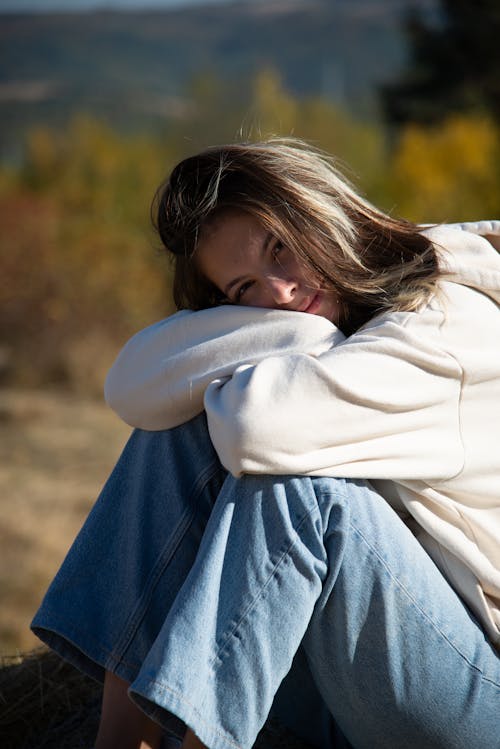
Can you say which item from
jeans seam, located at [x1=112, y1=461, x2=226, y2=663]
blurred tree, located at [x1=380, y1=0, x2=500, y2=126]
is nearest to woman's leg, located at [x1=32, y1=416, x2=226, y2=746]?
jeans seam, located at [x1=112, y1=461, x2=226, y2=663]

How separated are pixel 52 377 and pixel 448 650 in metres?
6.22

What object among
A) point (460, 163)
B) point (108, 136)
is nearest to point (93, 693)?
point (460, 163)

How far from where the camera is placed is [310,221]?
1943mm

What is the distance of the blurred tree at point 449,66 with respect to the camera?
2597cm

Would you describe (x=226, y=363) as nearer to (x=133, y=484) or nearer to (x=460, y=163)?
(x=133, y=484)

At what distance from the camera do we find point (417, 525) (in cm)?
176

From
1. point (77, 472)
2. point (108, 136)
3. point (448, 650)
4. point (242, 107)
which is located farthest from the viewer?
point (242, 107)

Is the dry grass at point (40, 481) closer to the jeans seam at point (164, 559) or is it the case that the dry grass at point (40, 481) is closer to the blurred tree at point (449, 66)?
the jeans seam at point (164, 559)

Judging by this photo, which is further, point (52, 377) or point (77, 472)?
point (52, 377)

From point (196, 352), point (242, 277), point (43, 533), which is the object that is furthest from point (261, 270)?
point (43, 533)

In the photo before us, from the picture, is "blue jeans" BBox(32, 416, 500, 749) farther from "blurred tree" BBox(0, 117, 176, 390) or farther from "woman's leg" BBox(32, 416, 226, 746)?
"blurred tree" BBox(0, 117, 176, 390)

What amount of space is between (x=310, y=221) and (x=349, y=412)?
0.49 metres

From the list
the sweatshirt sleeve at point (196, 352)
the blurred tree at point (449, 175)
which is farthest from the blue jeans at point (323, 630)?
the blurred tree at point (449, 175)

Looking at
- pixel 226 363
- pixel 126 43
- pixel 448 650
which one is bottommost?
pixel 126 43
